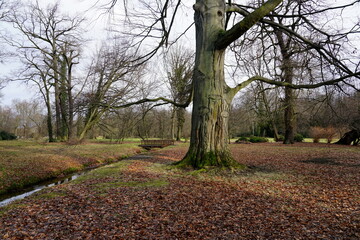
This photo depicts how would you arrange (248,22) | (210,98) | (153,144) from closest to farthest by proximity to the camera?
(248,22)
(210,98)
(153,144)

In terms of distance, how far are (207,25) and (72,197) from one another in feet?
20.7

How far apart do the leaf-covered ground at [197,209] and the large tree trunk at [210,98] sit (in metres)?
0.76

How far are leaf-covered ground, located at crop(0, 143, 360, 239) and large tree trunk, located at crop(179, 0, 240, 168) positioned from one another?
0.76m

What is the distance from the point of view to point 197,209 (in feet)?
13.3

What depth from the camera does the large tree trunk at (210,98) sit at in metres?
6.95

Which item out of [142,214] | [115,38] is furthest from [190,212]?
[115,38]

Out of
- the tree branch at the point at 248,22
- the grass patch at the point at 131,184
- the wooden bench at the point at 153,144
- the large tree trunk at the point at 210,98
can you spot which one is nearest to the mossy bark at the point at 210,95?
the large tree trunk at the point at 210,98

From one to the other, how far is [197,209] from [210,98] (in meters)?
3.76

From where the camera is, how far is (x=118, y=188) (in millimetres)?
5633

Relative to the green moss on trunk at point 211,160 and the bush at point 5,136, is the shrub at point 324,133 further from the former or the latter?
the bush at point 5,136

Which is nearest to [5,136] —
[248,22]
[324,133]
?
[248,22]

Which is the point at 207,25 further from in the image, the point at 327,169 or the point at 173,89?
the point at 173,89

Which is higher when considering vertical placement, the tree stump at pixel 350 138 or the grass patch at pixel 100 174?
the tree stump at pixel 350 138

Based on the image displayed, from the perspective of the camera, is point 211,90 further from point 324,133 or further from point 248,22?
point 324,133
